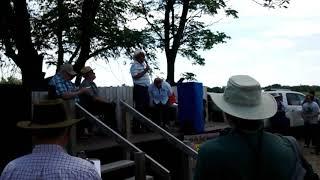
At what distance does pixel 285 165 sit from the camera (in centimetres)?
299

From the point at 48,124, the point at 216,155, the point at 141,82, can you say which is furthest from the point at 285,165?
the point at 141,82

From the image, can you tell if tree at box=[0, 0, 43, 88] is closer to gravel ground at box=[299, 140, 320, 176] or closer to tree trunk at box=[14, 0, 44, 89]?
tree trunk at box=[14, 0, 44, 89]

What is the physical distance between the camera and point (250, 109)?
3.11 meters

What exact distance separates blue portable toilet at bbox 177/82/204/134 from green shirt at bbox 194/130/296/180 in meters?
9.26

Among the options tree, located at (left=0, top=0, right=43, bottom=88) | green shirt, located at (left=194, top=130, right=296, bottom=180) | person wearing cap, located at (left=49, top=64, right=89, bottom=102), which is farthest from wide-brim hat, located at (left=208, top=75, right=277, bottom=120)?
tree, located at (left=0, top=0, right=43, bottom=88)

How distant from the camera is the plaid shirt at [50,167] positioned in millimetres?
3053

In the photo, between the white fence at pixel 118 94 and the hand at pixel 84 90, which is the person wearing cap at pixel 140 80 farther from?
the hand at pixel 84 90

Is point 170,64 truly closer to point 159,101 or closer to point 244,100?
point 159,101

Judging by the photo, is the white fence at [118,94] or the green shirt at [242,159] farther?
the white fence at [118,94]

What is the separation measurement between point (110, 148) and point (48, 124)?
21.9 feet

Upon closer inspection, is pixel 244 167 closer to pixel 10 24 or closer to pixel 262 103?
pixel 262 103

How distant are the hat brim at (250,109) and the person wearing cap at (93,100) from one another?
6409 mm

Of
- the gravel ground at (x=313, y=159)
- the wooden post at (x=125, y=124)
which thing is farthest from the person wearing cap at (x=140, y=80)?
the gravel ground at (x=313, y=159)

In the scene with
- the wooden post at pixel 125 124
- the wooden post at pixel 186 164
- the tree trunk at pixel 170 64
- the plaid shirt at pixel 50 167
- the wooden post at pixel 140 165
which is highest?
the tree trunk at pixel 170 64
